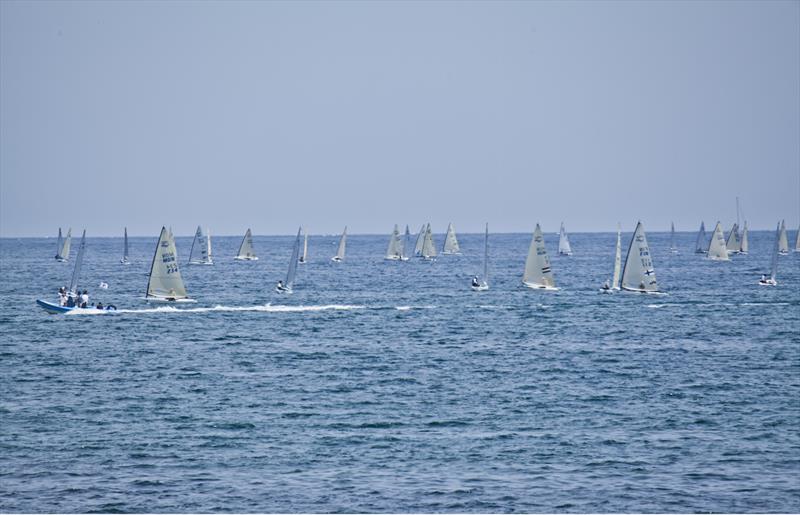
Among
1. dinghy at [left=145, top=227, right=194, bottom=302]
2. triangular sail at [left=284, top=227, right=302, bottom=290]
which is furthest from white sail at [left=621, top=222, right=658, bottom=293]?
dinghy at [left=145, top=227, right=194, bottom=302]

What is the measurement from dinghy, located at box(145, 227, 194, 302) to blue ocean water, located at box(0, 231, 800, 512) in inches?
66.8

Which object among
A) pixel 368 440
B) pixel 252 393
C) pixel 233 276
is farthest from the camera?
pixel 233 276

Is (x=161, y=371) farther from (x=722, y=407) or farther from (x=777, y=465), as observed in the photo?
(x=777, y=465)

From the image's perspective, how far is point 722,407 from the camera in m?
53.1

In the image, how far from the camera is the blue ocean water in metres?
37.8

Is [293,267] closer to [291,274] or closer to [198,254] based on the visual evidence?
[291,274]

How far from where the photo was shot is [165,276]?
10438 centimetres

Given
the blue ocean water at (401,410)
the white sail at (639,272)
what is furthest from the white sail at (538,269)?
the blue ocean water at (401,410)

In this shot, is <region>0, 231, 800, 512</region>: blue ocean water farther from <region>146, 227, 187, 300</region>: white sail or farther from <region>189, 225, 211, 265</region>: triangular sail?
<region>189, 225, 211, 265</region>: triangular sail

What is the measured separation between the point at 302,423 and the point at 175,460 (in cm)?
840

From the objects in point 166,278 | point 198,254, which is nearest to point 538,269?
point 166,278

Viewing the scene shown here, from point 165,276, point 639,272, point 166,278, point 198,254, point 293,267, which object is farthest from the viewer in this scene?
point 198,254

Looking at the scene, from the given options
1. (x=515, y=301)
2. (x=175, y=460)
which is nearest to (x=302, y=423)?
(x=175, y=460)

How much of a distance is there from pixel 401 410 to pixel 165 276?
5653 centimetres
